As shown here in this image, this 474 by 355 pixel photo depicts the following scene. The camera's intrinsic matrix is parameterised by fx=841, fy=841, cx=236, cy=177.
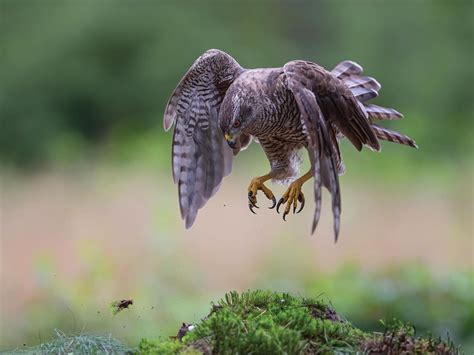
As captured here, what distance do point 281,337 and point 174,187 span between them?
9.38 metres

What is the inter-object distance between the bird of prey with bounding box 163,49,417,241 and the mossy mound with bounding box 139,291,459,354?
126 centimetres

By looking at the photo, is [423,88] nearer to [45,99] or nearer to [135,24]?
[135,24]

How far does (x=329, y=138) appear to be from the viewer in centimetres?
488

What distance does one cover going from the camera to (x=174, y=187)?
13305 millimetres

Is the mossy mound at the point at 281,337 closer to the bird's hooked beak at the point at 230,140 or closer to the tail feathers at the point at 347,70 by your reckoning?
the bird's hooked beak at the point at 230,140

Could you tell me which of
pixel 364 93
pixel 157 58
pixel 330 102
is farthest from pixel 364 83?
pixel 157 58

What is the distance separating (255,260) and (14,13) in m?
14.3

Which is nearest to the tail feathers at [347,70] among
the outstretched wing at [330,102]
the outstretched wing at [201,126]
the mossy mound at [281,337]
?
the outstretched wing at [201,126]

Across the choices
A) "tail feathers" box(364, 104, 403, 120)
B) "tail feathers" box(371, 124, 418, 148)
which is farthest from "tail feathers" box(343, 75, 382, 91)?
"tail feathers" box(371, 124, 418, 148)

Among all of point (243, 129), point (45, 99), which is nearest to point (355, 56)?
point (45, 99)

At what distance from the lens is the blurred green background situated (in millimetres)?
9656

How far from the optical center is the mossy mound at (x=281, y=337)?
3998 millimetres

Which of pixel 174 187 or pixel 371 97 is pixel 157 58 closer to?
pixel 174 187

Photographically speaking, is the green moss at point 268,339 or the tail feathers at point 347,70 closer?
the green moss at point 268,339
